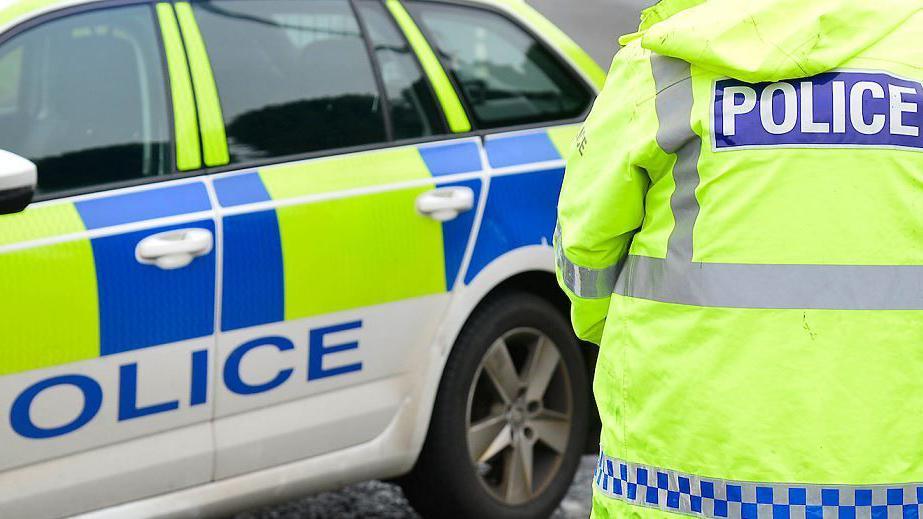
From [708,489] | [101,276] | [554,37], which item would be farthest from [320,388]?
[708,489]

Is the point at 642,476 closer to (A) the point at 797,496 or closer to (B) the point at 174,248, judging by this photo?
(A) the point at 797,496

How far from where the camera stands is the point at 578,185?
2.28 metres

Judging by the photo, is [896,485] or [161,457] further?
[161,457]

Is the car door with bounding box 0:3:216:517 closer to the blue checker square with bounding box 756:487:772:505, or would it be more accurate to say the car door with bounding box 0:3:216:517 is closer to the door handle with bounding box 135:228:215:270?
the door handle with bounding box 135:228:215:270

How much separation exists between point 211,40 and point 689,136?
1779 millimetres

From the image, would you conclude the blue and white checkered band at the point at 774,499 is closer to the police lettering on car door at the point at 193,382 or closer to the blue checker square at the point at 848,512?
the blue checker square at the point at 848,512

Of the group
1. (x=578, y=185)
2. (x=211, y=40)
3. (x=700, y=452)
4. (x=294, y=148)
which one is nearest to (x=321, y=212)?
(x=294, y=148)

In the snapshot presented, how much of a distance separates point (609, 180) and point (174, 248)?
1.39 meters

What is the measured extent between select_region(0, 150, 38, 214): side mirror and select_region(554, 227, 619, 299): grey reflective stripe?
1159 millimetres

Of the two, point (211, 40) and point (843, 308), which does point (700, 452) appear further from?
point (211, 40)

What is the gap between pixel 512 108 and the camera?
4160mm

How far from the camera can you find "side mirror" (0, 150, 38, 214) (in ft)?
9.64

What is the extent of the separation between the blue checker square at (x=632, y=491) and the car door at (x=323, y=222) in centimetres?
142

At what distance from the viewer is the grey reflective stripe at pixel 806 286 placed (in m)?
2.09
